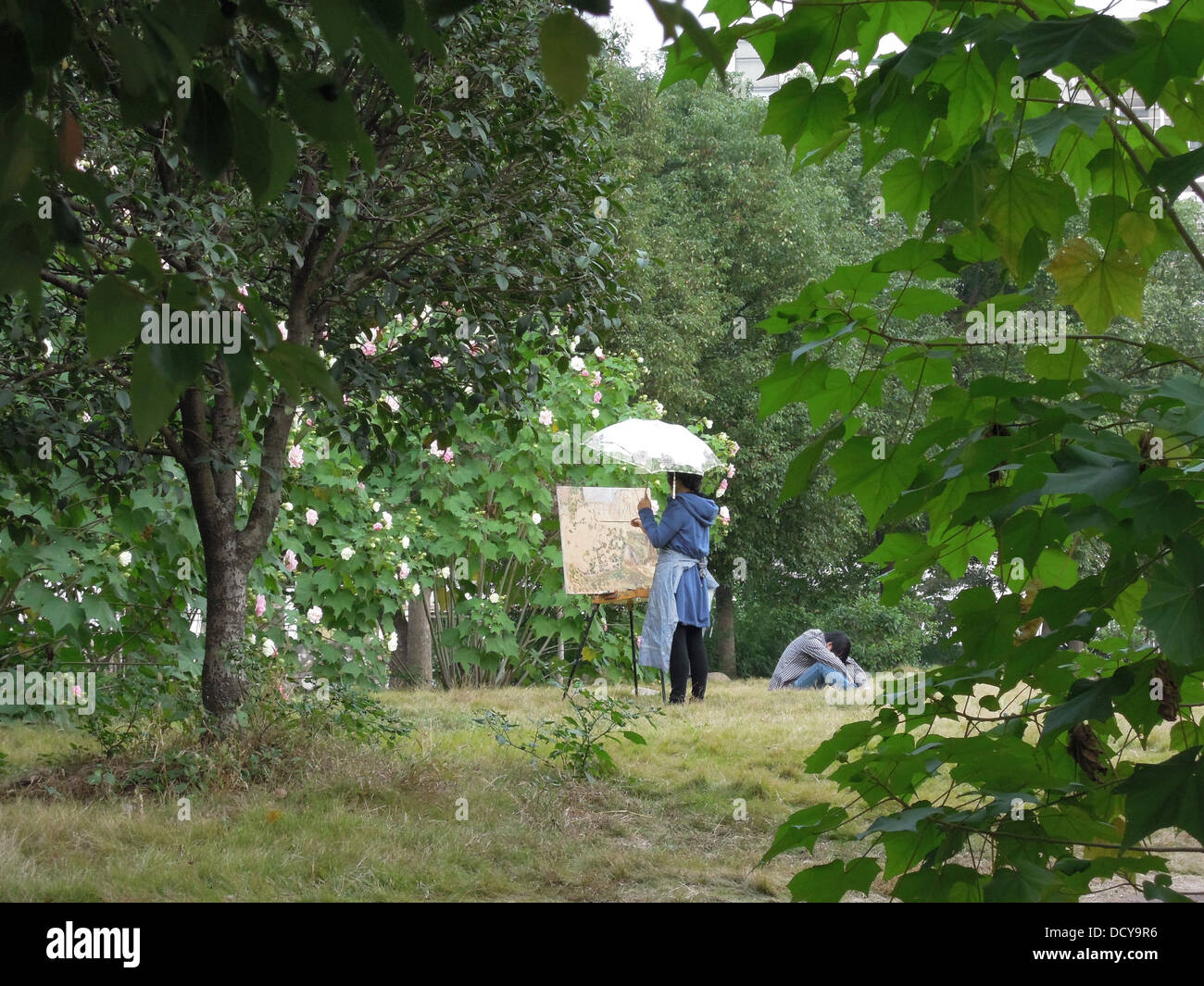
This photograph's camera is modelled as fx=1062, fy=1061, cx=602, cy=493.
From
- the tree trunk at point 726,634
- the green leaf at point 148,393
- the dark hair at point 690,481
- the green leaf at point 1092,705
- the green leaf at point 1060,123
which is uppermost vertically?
the dark hair at point 690,481

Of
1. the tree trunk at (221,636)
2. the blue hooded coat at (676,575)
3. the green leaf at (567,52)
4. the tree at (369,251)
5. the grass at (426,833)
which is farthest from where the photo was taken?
the blue hooded coat at (676,575)

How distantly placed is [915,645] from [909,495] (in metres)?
17.6

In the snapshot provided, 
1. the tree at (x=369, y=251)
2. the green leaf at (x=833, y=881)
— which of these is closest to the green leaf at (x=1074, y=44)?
the green leaf at (x=833, y=881)

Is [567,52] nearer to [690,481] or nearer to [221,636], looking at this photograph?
[221,636]

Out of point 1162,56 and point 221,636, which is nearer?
point 1162,56

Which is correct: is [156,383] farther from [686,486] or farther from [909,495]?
[686,486]

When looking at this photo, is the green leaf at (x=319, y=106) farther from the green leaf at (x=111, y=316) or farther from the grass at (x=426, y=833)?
the grass at (x=426, y=833)

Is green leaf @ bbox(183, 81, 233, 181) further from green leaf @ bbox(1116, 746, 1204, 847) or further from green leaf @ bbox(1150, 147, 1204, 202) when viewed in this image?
green leaf @ bbox(1116, 746, 1204, 847)

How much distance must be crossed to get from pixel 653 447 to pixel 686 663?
5.07 feet

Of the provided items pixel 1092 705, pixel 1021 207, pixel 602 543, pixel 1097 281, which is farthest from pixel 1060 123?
pixel 602 543

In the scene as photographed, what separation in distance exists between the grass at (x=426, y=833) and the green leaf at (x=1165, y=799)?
6.10 feet

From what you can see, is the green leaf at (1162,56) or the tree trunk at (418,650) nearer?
the green leaf at (1162,56)

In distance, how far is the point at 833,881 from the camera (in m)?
1.34

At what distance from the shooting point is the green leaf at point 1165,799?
1028 millimetres
